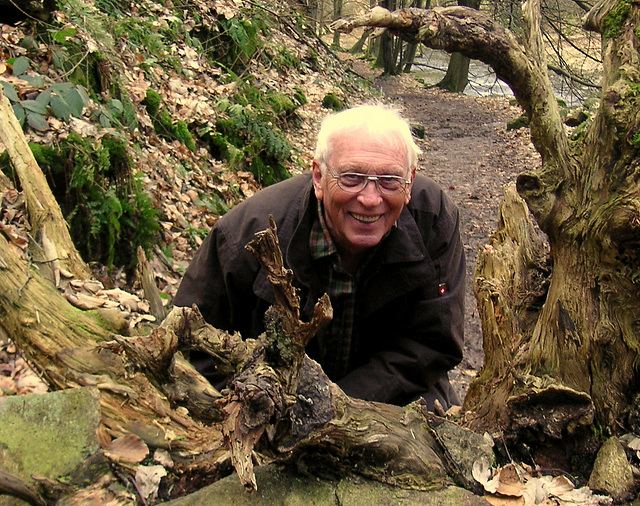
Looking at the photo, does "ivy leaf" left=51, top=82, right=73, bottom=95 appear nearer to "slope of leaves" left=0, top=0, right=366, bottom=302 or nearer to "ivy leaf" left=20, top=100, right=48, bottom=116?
"slope of leaves" left=0, top=0, right=366, bottom=302

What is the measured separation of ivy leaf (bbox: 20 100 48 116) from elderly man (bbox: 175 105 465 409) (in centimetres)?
178

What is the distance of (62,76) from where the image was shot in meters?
4.61

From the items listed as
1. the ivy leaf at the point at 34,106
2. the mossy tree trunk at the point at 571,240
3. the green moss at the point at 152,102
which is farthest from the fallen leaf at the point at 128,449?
the green moss at the point at 152,102

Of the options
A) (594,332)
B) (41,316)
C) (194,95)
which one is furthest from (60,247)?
(194,95)

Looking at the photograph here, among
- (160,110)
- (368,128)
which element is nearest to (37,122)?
(368,128)

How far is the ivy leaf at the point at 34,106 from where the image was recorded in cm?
384

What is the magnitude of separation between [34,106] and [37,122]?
16 cm

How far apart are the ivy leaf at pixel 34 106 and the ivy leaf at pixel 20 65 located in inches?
17.1

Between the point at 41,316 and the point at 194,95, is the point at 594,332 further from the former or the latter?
the point at 194,95

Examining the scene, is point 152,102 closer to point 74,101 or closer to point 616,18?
point 74,101

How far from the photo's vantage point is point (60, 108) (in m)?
3.97

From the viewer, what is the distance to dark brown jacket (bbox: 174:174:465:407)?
2875 millimetres

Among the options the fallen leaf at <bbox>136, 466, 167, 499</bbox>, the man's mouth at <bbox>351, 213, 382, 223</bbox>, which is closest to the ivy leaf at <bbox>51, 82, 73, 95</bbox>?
the man's mouth at <bbox>351, 213, 382, 223</bbox>

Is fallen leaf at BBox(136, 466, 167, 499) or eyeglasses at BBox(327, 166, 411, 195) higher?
eyeglasses at BBox(327, 166, 411, 195)
